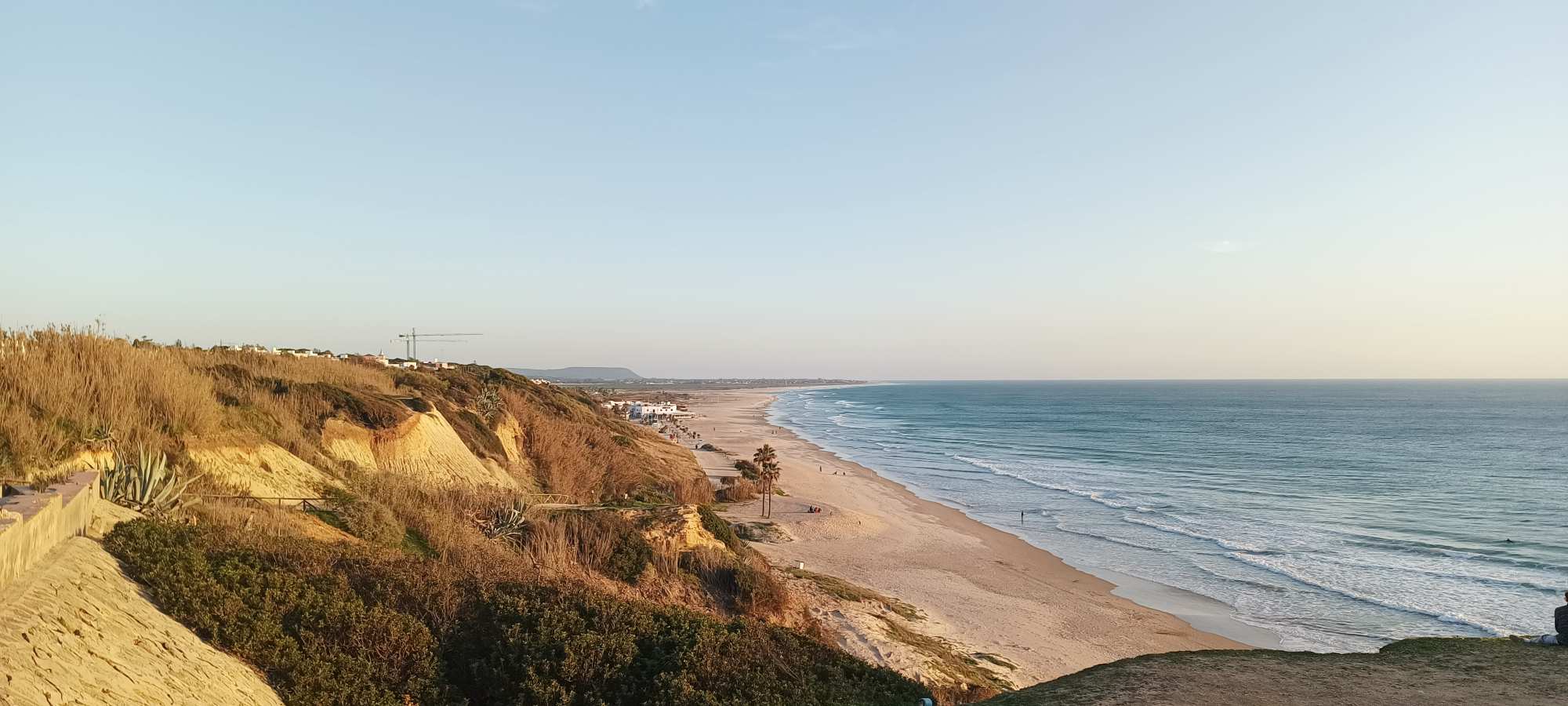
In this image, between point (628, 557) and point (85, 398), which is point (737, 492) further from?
point (85, 398)

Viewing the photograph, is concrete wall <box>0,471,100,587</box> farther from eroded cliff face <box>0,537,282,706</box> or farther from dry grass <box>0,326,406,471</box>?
dry grass <box>0,326,406,471</box>

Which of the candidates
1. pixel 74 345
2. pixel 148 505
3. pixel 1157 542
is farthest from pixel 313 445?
pixel 1157 542

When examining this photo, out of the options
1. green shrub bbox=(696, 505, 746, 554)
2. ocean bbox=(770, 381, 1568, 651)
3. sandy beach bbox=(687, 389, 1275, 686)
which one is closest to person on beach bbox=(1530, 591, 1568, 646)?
sandy beach bbox=(687, 389, 1275, 686)

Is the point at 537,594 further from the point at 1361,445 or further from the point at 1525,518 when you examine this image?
the point at 1361,445

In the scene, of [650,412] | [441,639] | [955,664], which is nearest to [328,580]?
[441,639]

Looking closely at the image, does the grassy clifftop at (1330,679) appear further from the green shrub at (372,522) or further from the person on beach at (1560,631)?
the green shrub at (372,522)

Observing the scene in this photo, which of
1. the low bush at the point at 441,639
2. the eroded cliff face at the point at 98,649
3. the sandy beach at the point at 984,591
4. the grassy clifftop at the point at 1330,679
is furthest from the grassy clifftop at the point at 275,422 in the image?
the grassy clifftop at the point at 1330,679
